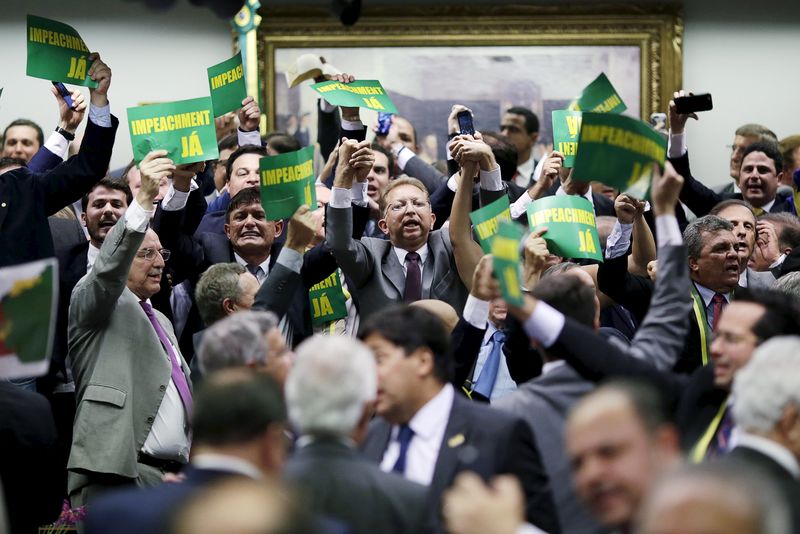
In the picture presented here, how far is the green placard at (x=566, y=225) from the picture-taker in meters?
6.19

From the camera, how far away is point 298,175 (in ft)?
20.6

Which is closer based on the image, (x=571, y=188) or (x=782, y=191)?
(x=571, y=188)

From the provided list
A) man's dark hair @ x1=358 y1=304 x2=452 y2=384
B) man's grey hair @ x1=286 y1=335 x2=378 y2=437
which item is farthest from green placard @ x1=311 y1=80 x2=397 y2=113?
man's grey hair @ x1=286 y1=335 x2=378 y2=437

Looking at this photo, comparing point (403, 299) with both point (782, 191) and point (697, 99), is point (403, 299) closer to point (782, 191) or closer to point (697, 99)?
point (697, 99)

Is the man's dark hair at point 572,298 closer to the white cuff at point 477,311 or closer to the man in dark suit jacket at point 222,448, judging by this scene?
the white cuff at point 477,311

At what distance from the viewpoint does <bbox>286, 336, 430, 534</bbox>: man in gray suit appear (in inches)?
143

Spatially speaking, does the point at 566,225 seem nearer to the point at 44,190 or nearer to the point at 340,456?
the point at 44,190

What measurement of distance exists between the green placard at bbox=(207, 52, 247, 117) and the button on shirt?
3184 millimetres

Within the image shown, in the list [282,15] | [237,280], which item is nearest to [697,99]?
[237,280]

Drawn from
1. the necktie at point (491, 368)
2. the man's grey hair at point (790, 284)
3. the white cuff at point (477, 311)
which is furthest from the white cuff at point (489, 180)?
the white cuff at point (477, 311)

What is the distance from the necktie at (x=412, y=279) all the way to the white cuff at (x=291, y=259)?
2.94 feet

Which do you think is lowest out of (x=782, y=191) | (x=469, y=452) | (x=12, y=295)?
(x=782, y=191)

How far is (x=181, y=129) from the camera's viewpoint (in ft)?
21.7

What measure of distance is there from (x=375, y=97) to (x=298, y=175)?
3.63ft
